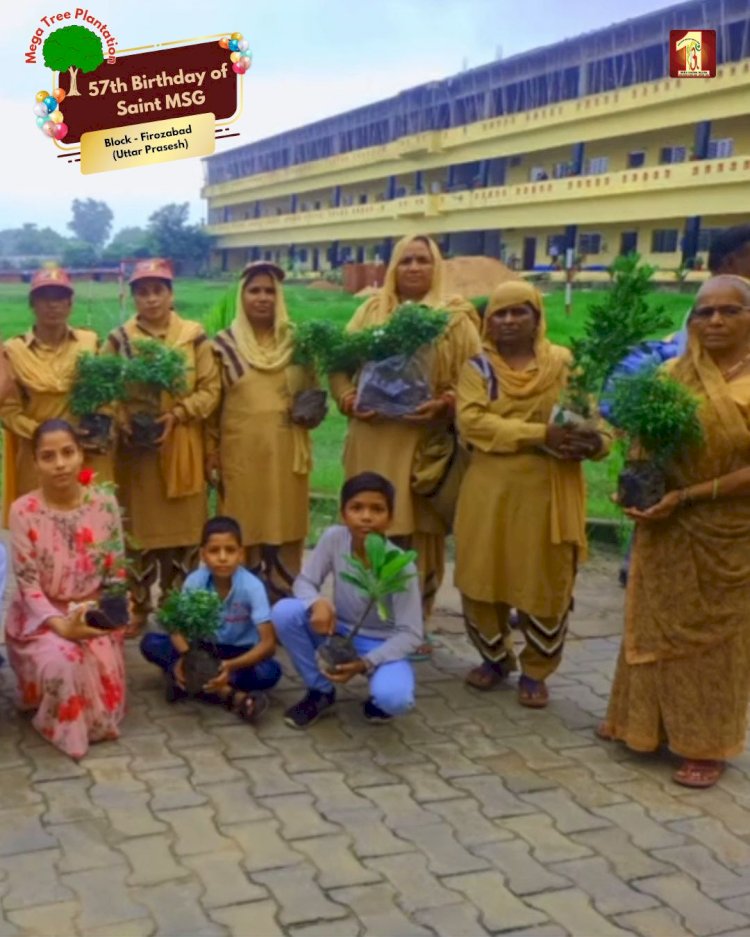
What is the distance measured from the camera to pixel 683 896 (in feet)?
10.8

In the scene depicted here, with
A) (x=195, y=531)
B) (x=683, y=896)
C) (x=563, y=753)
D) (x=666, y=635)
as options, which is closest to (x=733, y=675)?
(x=666, y=635)

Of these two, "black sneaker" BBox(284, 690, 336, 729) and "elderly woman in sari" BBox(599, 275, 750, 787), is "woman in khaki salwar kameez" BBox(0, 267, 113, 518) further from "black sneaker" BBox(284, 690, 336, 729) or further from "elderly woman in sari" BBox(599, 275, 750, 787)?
"elderly woman in sari" BBox(599, 275, 750, 787)

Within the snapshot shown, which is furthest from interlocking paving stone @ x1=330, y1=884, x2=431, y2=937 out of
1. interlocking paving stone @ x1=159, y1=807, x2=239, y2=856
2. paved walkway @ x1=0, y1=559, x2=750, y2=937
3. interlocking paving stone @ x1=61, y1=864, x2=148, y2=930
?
interlocking paving stone @ x1=61, y1=864, x2=148, y2=930

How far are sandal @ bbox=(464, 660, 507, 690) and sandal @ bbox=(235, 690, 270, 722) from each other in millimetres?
1060

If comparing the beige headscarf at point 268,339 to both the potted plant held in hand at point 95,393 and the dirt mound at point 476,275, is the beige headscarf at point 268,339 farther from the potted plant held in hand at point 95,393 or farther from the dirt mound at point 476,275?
the dirt mound at point 476,275

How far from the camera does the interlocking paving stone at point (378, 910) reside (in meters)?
3.05

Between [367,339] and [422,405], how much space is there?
0.42 metres

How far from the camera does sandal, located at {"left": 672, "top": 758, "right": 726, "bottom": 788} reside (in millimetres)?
4070

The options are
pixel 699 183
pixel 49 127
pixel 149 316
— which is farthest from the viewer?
pixel 699 183

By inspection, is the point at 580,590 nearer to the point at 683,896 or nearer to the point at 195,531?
the point at 195,531

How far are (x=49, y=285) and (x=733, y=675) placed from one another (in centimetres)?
351

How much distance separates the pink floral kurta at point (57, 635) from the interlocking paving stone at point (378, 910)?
1.44 m

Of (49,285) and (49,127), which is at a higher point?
(49,127)

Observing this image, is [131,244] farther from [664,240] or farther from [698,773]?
[664,240]
